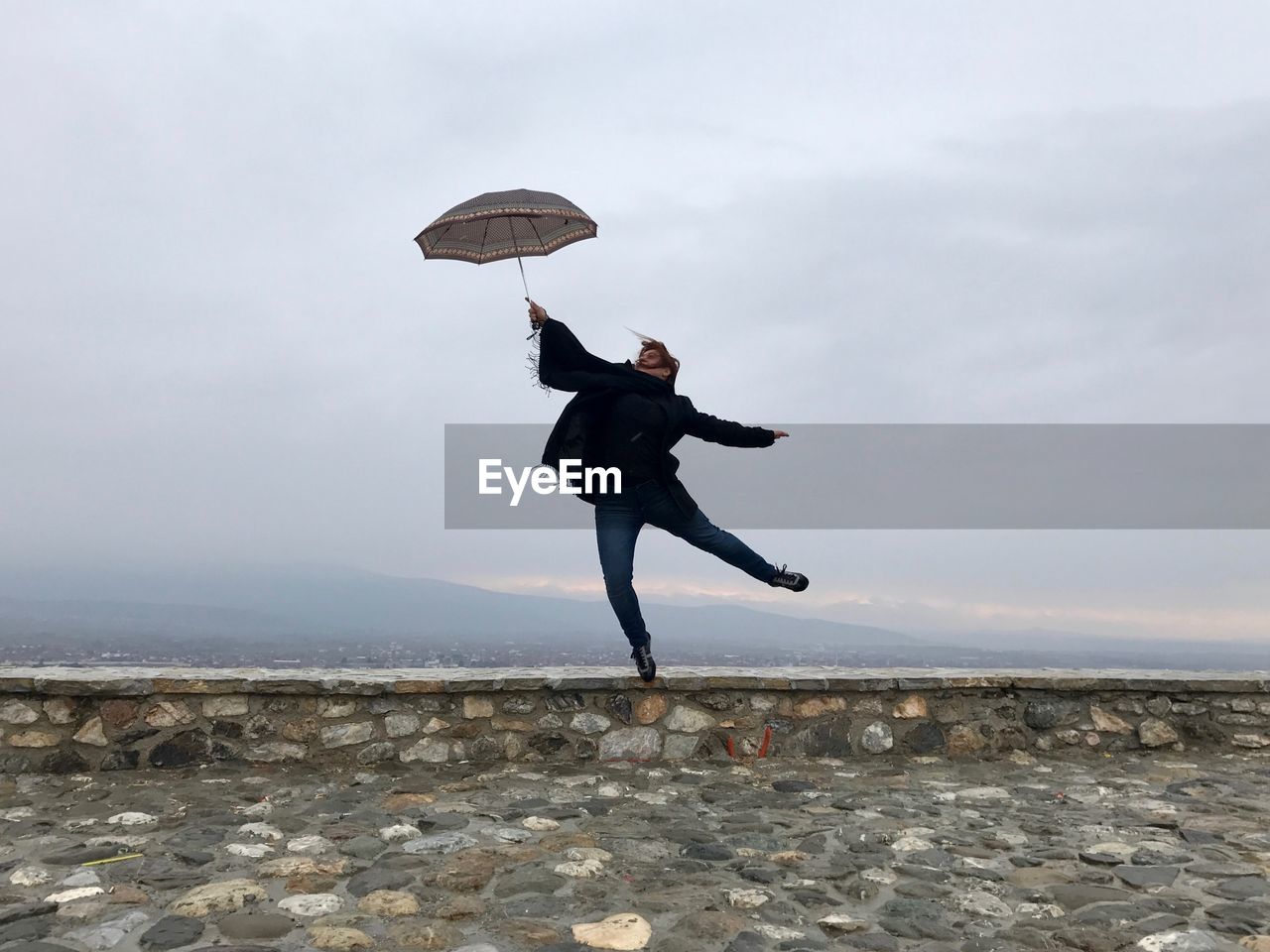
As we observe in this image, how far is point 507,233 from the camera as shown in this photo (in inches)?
221

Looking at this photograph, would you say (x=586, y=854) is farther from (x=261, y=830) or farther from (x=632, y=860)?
(x=261, y=830)

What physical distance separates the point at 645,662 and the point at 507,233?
2912mm

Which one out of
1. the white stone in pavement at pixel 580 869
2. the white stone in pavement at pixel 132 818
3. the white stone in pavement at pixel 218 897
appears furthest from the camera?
the white stone in pavement at pixel 132 818

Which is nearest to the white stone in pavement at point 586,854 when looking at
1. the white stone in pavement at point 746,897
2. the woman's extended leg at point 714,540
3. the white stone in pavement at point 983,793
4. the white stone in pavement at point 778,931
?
the white stone in pavement at point 746,897

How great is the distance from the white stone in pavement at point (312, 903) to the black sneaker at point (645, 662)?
274 centimetres

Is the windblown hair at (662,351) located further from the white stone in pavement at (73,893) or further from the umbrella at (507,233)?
the white stone in pavement at (73,893)

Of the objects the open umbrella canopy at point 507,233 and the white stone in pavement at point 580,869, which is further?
the open umbrella canopy at point 507,233

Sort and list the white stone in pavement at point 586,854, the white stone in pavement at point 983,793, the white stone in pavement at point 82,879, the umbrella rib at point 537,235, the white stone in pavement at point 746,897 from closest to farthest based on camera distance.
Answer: the white stone in pavement at point 746,897 < the white stone in pavement at point 82,879 < the white stone in pavement at point 586,854 < the white stone in pavement at point 983,793 < the umbrella rib at point 537,235

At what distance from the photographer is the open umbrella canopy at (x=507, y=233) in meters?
5.35

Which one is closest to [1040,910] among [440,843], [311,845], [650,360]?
[440,843]

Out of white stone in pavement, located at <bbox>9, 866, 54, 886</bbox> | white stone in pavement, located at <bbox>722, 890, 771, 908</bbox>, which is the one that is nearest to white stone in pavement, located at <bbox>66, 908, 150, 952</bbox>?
white stone in pavement, located at <bbox>9, 866, 54, 886</bbox>

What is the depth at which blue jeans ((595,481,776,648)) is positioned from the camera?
5.62 metres

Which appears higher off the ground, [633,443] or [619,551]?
[633,443]

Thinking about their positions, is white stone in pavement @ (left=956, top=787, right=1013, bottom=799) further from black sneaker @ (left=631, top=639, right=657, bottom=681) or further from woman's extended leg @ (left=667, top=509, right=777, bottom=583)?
black sneaker @ (left=631, top=639, right=657, bottom=681)
